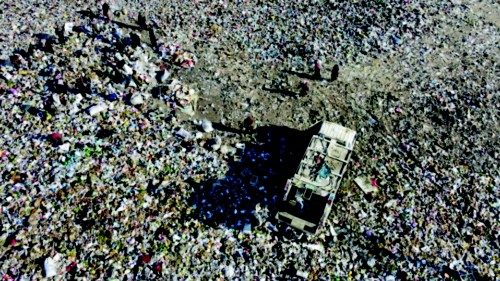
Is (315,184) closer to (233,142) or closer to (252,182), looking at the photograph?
(252,182)

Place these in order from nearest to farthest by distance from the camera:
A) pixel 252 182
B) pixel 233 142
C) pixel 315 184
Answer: pixel 315 184
pixel 252 182
pixel 233 142

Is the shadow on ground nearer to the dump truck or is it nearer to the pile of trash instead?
the pile of trash

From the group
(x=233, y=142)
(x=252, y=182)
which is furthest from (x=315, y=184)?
(x=233, y=142)

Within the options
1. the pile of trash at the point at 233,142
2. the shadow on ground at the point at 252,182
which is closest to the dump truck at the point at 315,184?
the pile of trash at the point at 233,142

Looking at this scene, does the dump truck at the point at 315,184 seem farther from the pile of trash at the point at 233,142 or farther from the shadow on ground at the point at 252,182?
the shadow on ground at the point at 252,182

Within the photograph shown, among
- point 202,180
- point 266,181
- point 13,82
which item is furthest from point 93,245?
point 13,82

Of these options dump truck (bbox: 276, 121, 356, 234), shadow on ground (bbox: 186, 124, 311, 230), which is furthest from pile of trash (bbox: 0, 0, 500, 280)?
dump truck (bbox: 276, 121, 356, 234)

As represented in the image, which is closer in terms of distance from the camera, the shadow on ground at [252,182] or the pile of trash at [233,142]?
the pile of trash at [233,142]
